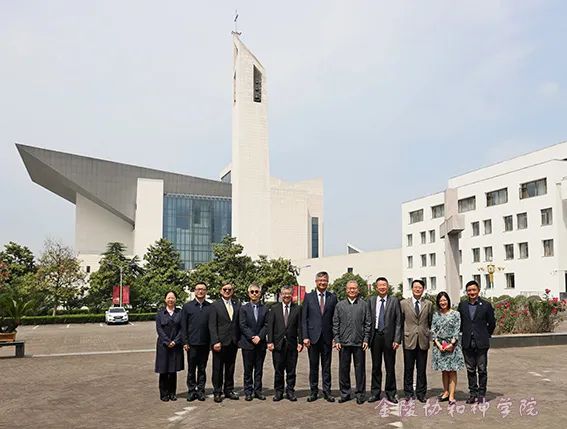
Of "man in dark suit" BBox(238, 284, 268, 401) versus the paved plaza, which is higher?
"man in dark suit" BBox(238, 284, 268, 401)

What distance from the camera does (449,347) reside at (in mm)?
7973

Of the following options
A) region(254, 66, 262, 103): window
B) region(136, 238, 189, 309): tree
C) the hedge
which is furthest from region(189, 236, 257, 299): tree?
region(254, 66, 262, 103): window

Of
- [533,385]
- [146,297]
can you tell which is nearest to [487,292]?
[146,297]

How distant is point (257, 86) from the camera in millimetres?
72500

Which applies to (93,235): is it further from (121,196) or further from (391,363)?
(391,363)

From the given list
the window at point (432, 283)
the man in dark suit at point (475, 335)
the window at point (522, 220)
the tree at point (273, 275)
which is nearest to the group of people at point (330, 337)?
the man in dark suit at point (475, 335)

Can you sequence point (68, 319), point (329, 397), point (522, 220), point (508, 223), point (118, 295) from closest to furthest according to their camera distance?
point (329, 397)
point (68, 319)
point (522, 220)
point (118, 295)
point (508, 223)

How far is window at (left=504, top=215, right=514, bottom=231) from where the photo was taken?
46.2 metres

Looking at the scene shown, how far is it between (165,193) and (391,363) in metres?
73.8

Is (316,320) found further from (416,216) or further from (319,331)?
(416,216)

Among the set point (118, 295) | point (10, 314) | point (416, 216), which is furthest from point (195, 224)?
point (10, 314)

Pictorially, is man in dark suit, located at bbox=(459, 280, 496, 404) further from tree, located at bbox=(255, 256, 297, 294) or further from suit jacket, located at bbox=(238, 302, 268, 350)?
tree, located at bbox=(255, 256, 297, 294)

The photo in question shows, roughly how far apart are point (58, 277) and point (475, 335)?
41.8m

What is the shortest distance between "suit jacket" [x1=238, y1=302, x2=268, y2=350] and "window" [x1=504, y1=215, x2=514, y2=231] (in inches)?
1640
